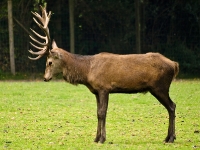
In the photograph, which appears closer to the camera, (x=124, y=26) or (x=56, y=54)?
(x=56, y=54)

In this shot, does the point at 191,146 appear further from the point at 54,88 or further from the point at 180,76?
the point at 180,76

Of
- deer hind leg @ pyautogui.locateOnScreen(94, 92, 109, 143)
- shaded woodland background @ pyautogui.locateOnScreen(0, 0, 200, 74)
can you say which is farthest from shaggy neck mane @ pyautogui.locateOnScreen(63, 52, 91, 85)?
shaded woodland background @ pyautogui.locateOnScreen(0, 0, 200, 74)

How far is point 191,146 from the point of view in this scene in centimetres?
1062

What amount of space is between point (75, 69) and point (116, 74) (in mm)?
785

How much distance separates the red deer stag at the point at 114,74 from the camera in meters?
11.3

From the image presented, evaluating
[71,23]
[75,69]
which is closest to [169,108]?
[75,69]

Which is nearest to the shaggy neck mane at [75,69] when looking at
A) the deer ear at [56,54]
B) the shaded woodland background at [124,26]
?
the deer ear at [56,54]

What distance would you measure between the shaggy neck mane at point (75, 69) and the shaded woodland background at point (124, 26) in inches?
547

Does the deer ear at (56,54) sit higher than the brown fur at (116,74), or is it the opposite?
the deer ear at (56,54)

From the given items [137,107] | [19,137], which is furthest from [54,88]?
[19,137]

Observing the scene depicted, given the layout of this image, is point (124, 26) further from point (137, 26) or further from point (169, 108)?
point (169, 108)

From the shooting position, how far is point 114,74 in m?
11.4

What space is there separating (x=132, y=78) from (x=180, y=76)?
14.9m

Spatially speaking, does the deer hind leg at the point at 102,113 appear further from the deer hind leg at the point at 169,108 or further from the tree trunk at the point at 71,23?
the tree trunk at the point at 71,23
